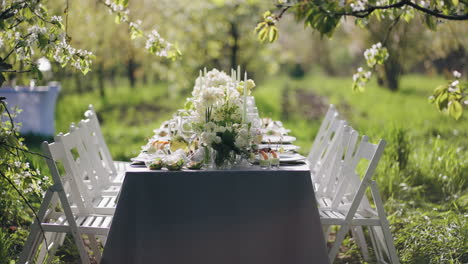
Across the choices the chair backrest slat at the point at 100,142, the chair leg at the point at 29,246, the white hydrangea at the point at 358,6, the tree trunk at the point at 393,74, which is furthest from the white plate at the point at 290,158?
the tree trunk at the point at 393,74

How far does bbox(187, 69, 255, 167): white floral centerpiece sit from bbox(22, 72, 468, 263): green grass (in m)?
0.37

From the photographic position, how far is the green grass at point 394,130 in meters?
4.44

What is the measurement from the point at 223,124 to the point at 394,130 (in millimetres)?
2921

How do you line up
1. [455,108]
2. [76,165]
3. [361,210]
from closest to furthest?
[455,108], [76,165], [361,210]

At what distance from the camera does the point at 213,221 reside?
3006mm

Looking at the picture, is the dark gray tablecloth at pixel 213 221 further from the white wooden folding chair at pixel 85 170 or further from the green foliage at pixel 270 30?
the green foliage at pixel 270 30

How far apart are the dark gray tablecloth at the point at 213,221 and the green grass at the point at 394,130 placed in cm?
52

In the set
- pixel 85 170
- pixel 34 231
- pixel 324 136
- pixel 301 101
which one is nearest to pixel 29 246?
pixel 34 231

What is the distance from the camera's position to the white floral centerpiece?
3.13 metres

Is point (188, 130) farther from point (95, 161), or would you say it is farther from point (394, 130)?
point (394, 130)

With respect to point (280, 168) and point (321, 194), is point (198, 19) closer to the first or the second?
point (321, 194)

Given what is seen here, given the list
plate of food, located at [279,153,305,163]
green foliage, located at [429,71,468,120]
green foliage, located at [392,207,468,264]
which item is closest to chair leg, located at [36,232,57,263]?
plate of food, located at [279,153,305,163]

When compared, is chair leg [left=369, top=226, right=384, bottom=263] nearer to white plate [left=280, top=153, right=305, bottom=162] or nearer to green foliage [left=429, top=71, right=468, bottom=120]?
white plate [left=280, top=153, right=305, bottom=162]

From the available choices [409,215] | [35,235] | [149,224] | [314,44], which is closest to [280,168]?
[149,224]
